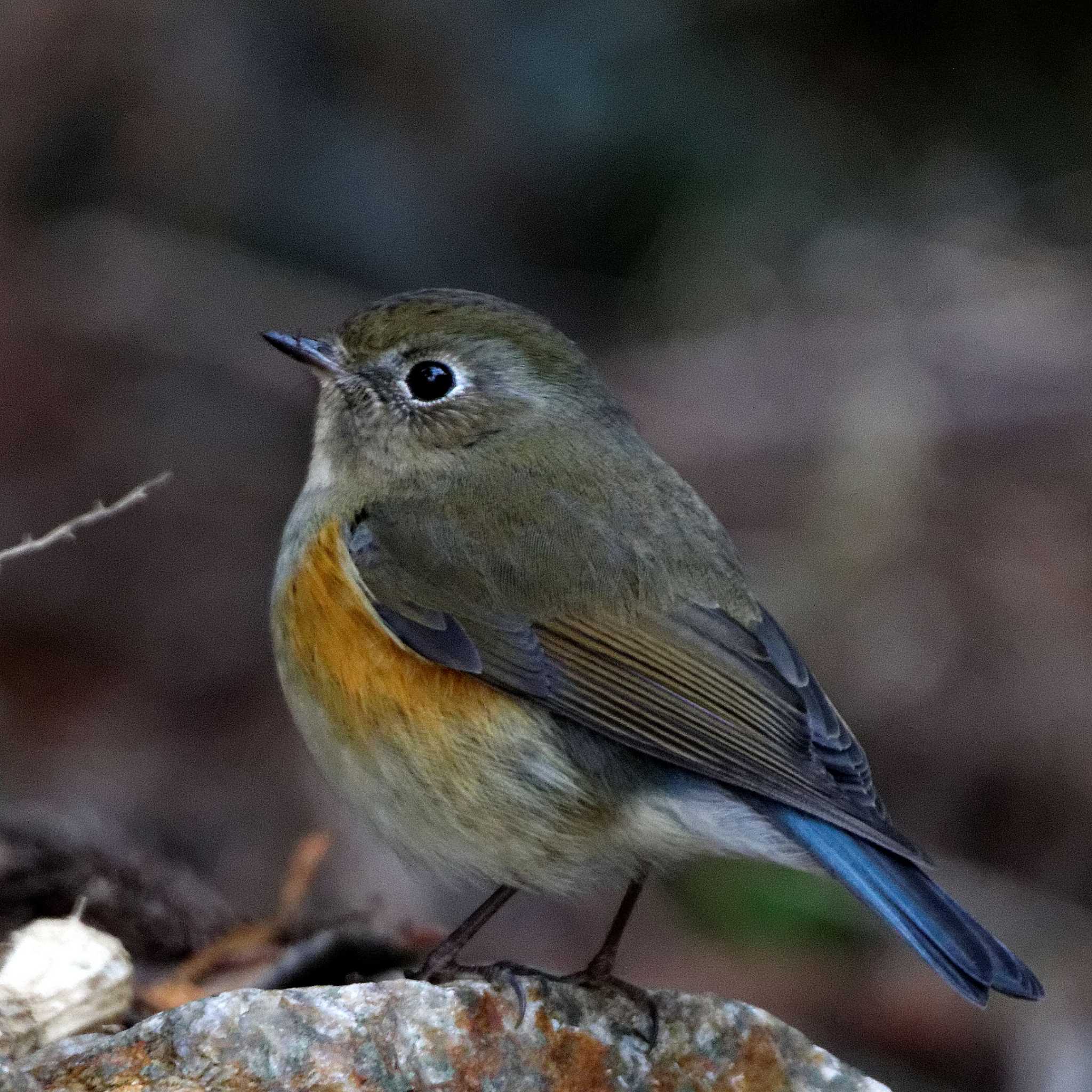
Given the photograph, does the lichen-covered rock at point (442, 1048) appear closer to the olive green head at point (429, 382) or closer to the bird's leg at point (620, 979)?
the bird's leg at point (620, 979)

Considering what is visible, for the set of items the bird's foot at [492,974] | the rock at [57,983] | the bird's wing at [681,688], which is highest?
the bird's wing at [681,688]

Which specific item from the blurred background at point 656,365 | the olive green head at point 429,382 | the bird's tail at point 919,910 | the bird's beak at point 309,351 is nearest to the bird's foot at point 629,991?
the bird's tail at point 919,910

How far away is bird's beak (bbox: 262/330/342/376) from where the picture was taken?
411cm

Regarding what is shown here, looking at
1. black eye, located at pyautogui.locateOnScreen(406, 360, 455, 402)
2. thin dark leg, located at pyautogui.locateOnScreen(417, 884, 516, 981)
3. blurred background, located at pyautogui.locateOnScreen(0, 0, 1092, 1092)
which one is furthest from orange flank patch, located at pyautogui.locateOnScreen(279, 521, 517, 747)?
blurred background, located at pyautogui.locateOnScreen(0, 0, 1092, 1092)

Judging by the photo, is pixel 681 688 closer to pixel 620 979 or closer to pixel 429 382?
pixel 620 979

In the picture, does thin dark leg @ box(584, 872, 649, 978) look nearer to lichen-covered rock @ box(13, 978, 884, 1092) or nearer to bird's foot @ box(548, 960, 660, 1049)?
bird's foot @ box(548, 960, 660, 1049)

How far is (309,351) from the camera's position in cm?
416

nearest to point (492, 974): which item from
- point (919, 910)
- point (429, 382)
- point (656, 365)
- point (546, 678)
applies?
point (546, 678)

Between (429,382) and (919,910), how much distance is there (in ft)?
5.44

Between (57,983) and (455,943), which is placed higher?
(455,943)

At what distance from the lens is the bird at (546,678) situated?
3428mm

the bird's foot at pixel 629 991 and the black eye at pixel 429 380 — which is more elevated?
the black eye at pixel 429 380

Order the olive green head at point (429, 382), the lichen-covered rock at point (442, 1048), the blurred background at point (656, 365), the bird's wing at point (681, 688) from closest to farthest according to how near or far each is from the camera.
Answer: the lichen-covered rock at point (442, 1048), the bird's wing at point (681, 688), the olive green head at point (429, 382), the blurred background at point (656, 365)

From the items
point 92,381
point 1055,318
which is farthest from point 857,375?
point 92,381
